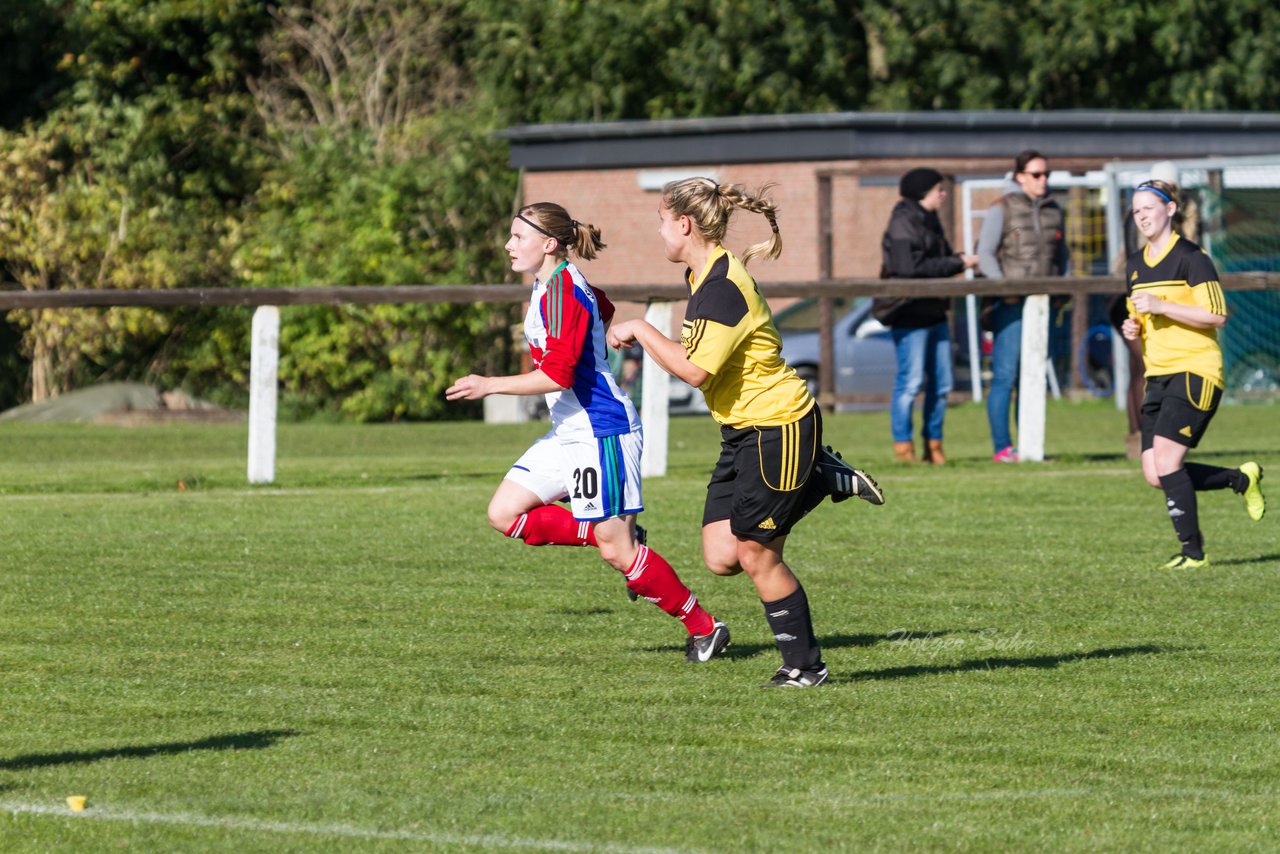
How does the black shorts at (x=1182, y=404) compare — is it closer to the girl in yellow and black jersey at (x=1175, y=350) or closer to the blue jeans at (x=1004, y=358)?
the girl in yellow and black jersey at (x=1175, y=350)

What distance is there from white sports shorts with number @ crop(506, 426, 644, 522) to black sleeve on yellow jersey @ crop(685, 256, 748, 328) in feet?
2.98

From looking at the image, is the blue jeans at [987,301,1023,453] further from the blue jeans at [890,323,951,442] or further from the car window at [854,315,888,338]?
the car window at [854,315,888,338]

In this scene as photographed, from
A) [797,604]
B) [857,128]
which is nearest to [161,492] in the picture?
[797,604]

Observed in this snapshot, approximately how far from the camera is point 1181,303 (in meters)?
9.76

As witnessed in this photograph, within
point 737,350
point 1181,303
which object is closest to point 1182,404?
point 1181,303

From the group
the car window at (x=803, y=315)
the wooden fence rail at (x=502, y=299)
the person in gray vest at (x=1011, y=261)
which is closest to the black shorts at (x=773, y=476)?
the wooden fence rail at (x=502, y=299)

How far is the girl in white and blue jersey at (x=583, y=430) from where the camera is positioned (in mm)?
7375

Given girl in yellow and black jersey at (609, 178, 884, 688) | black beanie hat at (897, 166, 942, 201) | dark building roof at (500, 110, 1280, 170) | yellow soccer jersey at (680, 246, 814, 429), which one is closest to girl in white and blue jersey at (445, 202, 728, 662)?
girl in yellow and black jersey at (609, 178, 884, 688)

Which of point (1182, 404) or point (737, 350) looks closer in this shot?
point (737, 350)

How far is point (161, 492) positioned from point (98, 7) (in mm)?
19624

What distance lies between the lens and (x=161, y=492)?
45.0 feet

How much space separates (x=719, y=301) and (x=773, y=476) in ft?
1.91

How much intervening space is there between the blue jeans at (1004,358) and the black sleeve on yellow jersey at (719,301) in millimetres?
8767

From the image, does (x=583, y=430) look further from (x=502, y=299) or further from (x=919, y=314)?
(x=919, y=314)
